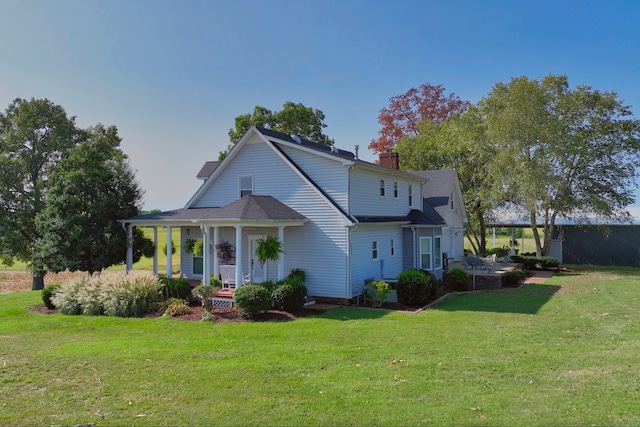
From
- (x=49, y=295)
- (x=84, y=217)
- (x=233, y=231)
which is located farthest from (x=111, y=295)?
(x=84, y=217)

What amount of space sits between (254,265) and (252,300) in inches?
190

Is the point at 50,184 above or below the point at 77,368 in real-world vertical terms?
above

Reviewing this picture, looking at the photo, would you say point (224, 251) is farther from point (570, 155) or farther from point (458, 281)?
point (570, 155)

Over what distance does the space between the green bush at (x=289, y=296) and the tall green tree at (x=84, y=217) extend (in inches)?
370

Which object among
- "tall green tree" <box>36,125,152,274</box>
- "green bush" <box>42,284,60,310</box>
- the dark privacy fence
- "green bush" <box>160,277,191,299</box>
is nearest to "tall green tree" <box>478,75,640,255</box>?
the dark privacy fence

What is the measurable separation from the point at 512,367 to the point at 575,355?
1.75m

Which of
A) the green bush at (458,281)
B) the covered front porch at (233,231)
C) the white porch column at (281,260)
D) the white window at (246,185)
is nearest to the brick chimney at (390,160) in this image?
the green bush at (458,281)

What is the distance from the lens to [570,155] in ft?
87.0

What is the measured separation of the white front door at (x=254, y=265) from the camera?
1806 centimetres

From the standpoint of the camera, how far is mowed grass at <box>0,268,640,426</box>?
601 centimetres

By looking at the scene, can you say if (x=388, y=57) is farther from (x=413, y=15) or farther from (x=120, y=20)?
(x=120, y=20)

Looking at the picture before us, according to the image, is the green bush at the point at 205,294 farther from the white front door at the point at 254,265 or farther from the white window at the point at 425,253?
the white window at the point at 425,253

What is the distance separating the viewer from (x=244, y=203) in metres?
16.6

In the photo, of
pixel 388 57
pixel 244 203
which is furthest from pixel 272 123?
pixel 244 203
